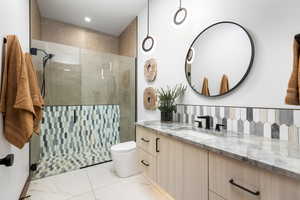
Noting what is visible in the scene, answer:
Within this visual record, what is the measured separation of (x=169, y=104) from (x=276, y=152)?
1.18 m

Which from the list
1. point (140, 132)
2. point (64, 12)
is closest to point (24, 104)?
point (140, 132)

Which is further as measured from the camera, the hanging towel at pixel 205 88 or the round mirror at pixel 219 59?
the hanging towel at pixel 205 88

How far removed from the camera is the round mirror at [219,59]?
1.20 m

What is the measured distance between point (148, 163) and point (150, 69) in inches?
56.7

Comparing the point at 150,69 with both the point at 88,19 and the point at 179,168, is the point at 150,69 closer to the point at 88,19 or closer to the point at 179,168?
the point at 179,168

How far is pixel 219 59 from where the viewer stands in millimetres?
1391

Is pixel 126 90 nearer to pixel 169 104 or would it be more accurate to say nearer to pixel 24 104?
pixel 169 104

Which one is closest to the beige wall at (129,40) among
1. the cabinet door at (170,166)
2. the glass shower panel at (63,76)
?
the glass shower panel at (63,76)

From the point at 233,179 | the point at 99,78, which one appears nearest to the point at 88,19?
the point at 99,78

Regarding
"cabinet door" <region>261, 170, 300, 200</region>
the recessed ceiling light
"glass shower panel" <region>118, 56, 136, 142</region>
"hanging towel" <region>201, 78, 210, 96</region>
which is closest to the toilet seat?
"glass shower panel" <region>118, 56, 136, 142</region>

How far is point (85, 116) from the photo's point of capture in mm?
2477

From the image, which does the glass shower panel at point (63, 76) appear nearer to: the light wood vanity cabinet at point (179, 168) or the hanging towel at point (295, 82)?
the light wood vanity cabinet at point (179, 168)

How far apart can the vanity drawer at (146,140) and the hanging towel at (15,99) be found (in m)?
0.97

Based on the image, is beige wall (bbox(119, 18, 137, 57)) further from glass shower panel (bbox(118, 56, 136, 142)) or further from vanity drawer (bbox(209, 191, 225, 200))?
vanity drawer (bbox(209, 191, 225, 200))
